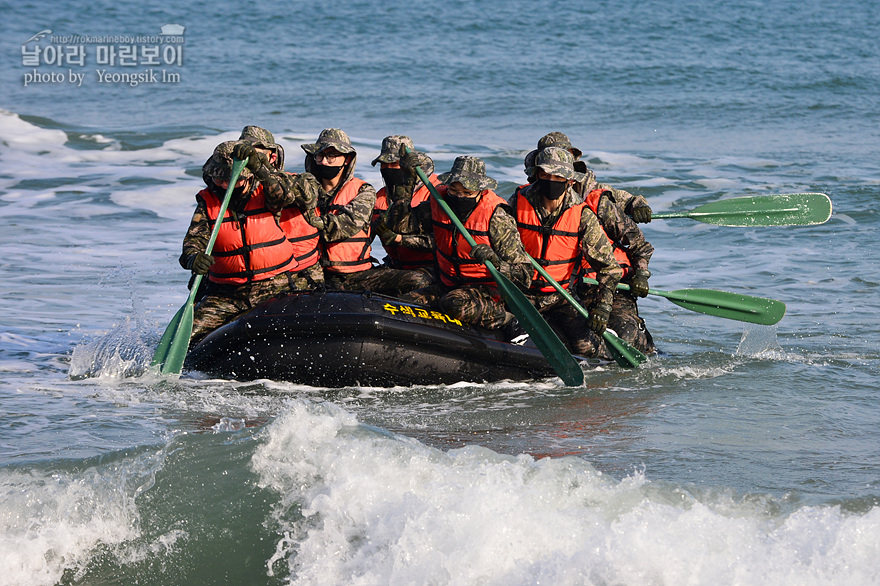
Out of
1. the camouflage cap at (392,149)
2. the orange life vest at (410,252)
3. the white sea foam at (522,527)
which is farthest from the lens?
the orange life vest at (410,252)

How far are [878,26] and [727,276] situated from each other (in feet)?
69.9

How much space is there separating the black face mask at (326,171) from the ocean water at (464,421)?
5.12 ft

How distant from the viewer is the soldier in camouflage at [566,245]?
715 cm

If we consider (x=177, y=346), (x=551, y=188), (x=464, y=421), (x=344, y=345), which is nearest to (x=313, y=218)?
(x=344, y=345)

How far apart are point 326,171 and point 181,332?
1537mm

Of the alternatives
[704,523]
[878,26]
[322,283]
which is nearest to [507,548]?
[704,523]

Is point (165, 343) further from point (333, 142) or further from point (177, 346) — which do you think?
point (333, 142)

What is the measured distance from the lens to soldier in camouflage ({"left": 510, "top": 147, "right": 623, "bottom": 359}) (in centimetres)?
715

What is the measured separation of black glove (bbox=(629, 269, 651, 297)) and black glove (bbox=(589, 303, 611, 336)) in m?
0.53

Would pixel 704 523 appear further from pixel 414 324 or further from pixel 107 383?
pixel 107 383

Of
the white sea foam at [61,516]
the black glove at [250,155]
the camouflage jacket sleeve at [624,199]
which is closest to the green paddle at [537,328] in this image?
the black glove at [250,155]

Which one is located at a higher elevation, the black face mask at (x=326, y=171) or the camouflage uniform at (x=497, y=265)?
the black face mask at (x=326, y=171)

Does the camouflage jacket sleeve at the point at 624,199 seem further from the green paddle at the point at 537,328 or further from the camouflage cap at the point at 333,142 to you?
the camouflage cap at the point at 333,142

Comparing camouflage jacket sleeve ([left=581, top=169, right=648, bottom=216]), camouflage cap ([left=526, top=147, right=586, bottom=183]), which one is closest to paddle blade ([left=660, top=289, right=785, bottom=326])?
camouflage jacket sleeve ([left=581, top=169, right=648, bottom=216])
